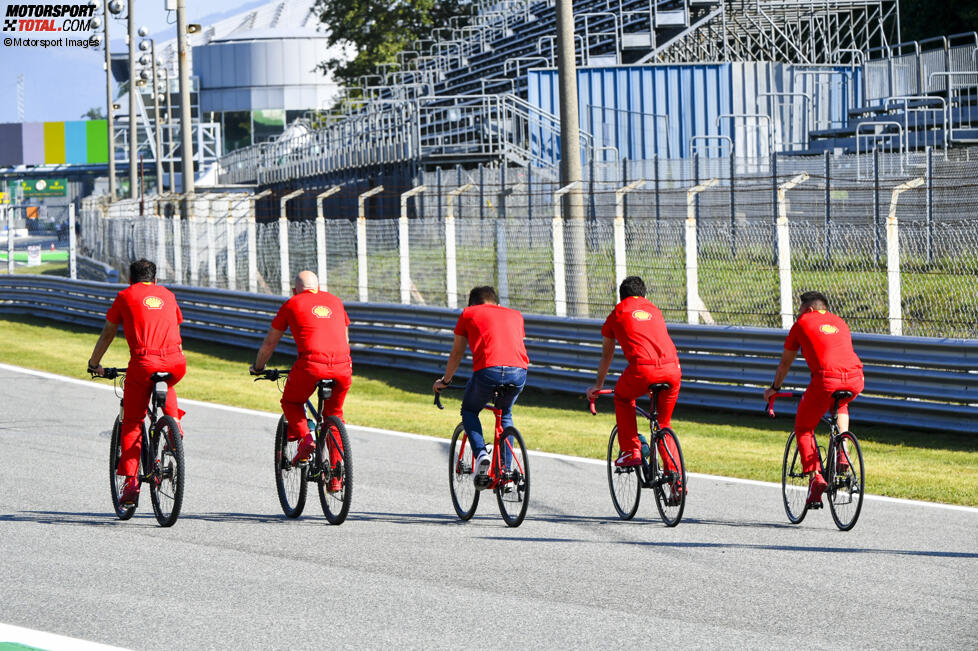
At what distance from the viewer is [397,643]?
6531 mm

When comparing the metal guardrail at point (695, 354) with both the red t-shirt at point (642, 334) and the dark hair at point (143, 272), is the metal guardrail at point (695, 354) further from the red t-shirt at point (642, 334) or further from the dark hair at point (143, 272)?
the dark hair at point (143, 272)

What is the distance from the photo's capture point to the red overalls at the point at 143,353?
9562 millimetres

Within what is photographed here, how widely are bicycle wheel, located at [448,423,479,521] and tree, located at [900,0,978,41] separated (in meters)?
37.3

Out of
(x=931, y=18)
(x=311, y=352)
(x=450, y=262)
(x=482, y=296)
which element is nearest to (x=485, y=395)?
(x=482, y=296)

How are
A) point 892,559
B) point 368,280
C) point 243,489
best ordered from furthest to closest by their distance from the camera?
1. point 368,280
2. point 243,489
3. point 892,559

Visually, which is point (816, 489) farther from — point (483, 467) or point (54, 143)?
point (54, 143)

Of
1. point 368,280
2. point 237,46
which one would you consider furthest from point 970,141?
point 237,46

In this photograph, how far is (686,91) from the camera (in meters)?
37.1

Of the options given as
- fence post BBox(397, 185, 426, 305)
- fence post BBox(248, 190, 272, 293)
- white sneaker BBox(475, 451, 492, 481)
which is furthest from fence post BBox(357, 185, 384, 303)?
white sneaker BBox(475, 451, 492, 481)

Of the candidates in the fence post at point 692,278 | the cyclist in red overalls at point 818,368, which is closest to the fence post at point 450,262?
the fence post at point 692,278

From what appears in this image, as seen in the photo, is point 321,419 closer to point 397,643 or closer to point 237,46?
point 397,643

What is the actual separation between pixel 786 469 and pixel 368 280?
1285cm

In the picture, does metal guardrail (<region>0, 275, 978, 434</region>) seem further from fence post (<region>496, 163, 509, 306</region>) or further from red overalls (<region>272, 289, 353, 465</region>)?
red overalls (<region>272, 289, 353, 465</region>)

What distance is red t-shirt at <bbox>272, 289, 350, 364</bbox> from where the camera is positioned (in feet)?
31.3
